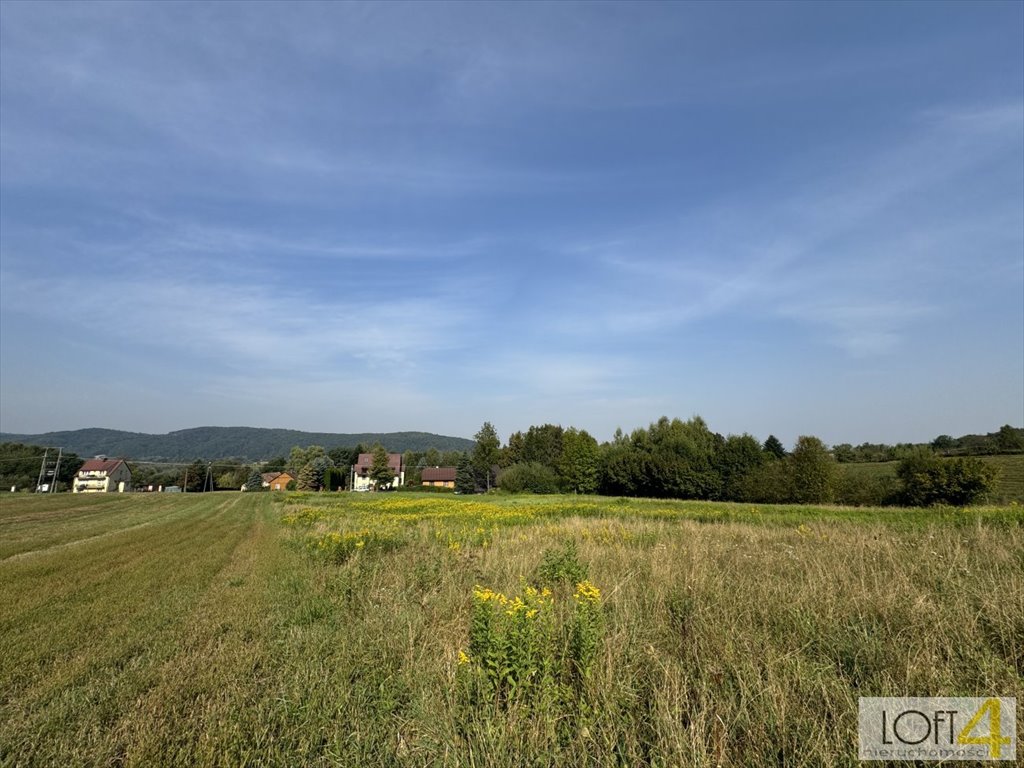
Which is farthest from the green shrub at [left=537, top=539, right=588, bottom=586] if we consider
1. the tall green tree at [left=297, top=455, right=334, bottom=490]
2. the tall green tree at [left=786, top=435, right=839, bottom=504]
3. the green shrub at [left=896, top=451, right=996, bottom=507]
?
the tall green tree at [left=297, top=455, right=334, bottom=490]

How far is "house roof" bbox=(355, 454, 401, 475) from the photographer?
11794 centimetres

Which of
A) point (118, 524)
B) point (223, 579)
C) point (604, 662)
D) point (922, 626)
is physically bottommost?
point (118, 524)

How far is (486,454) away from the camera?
109m

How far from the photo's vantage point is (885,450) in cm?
8762

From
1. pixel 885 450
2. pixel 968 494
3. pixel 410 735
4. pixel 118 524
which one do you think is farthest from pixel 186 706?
pixel 885 450

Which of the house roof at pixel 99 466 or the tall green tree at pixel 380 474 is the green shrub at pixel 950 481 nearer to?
the tall green tree at pixel 380 474

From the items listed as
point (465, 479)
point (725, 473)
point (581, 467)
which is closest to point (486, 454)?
point (465, 479)

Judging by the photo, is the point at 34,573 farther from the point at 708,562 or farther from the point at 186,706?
the point at 708,562

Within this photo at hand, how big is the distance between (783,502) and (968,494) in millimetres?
17327

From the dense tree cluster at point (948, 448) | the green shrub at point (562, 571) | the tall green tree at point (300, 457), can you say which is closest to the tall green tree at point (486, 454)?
the tall green tree at point (300, 457)

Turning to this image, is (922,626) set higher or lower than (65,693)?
higher

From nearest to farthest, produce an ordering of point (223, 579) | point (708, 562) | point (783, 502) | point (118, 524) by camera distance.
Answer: point (708, 562) < point (223, 579) < point (118, 524) < point (783, 502)

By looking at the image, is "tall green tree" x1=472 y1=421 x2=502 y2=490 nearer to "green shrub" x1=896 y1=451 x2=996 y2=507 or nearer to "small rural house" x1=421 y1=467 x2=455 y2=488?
"small rural house" x1=421 y1=467 x2=455 y2=488

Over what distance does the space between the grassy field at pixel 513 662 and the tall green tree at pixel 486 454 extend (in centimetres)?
9537
